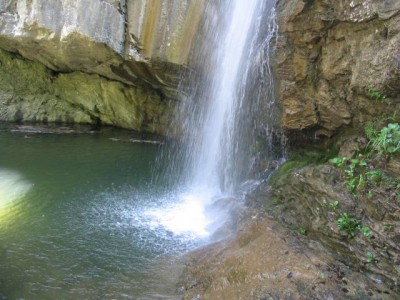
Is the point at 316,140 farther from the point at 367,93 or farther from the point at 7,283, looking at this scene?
the point at 7,283

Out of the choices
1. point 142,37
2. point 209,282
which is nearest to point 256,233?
point 209,282

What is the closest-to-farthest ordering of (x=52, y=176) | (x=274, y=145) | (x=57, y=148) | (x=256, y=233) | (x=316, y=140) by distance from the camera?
(x=256, y=233)
(x=316, y=140)
(x=274, y=145)
(x=52, y=176)
(x=57, y=148)

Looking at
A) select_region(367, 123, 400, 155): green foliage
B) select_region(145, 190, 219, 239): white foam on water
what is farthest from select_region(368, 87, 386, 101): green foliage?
select_region(145, 190, 219, 239): white foam on water

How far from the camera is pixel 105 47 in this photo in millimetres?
10008

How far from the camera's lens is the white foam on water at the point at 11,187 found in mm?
7316

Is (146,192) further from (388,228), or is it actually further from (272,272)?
(388,228)

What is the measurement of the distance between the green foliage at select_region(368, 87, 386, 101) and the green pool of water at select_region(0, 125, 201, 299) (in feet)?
11.3

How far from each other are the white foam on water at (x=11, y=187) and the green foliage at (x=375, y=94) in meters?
6.78

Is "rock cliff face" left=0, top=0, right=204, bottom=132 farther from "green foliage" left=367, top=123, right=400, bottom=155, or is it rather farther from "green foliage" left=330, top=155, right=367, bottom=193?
"green foliage" left=367, top=123, right=400, bottom=155

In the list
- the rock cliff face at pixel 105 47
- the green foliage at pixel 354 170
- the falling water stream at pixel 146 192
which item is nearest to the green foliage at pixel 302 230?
the green foliage at pixel 354 170

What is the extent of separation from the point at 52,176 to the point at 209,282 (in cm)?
609

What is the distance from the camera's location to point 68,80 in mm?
14242

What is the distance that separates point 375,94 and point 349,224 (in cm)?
176

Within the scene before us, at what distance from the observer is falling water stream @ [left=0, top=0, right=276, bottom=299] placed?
4.86 metres
